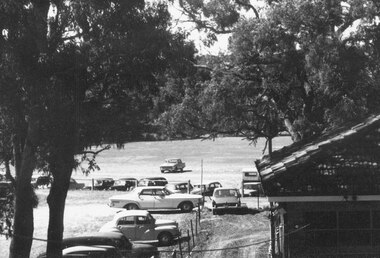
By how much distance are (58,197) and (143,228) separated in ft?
27.6

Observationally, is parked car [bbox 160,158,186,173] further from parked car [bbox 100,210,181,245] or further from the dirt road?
parked car [bbox 100,210,181,245]

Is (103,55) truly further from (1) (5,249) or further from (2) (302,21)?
(1) (5,249)

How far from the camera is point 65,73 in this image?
526 inches

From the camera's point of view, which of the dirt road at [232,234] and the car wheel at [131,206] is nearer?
the dirt road at [232,234]

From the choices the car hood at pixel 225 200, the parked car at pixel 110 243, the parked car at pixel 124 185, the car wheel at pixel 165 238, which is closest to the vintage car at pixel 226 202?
the car hood at pixel 225 200

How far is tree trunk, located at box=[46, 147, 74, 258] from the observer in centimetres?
1419

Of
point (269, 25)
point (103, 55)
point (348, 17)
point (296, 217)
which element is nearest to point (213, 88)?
point (269, 25)

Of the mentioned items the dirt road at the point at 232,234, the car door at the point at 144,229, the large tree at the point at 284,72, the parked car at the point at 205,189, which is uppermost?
the large tree at the point at 284,72

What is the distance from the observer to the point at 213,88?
22812mm

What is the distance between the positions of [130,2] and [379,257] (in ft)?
26.4

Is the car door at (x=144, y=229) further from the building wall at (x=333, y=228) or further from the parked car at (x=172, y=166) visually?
the parked car at (x=172, y=166)

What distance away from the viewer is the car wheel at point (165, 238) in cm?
2205

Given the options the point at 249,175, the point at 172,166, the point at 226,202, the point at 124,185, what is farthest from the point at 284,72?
the point at 172,166

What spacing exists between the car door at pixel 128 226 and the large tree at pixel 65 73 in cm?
785
